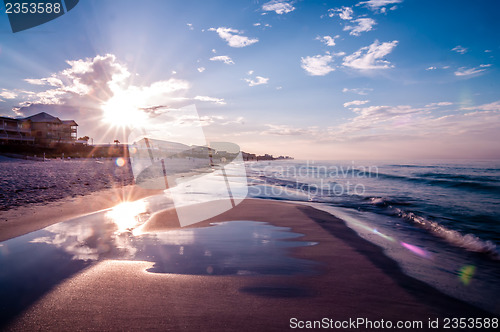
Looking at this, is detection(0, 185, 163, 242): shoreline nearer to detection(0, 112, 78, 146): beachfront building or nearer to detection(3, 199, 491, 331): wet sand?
detection(3, 199, 491, 331): wet sand

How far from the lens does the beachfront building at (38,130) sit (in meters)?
53.4

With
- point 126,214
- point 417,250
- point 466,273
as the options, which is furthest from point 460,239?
point 126,214

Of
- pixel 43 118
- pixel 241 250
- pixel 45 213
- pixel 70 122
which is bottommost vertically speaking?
pixel 241 250

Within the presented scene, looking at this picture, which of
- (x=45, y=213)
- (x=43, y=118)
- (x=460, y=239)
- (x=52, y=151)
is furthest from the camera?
(x=43, y=118)

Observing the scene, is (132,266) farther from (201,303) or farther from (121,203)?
(121,203)

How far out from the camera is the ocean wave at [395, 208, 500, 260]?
5.51 m

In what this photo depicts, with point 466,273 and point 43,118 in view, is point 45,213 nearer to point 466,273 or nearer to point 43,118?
point 466,273

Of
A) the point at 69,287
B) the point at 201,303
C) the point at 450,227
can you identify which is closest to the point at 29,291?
the point at 69,287

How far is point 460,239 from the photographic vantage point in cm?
631

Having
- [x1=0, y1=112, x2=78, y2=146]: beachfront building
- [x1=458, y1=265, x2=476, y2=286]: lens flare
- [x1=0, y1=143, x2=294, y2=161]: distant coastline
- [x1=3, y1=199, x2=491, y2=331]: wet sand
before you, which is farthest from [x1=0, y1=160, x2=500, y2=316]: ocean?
[x1=0, y1=112, x2=78, y2=146]: beachfront building

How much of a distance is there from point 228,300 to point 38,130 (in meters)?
81.8

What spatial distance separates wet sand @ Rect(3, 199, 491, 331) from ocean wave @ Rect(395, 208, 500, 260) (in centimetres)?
A: 330

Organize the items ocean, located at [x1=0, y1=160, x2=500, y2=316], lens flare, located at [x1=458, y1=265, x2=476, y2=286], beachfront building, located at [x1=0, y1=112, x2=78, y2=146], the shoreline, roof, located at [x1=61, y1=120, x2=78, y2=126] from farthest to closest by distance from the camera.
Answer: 1. roof, located at [x1=61, y1=120, x2=78, y2=126]
2. beachfront building, located at [x1=0, y1=112, x2=78, y2=146]
3. the shoreline
4. lens flare, located at [x1=458, y1=265, x2=476, y2=286]
5. ocean, located at [x1=0, y1=160, x2=500, y2=316]

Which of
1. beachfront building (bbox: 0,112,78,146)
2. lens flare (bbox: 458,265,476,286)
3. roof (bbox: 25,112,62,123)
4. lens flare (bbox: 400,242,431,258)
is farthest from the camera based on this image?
roof (bbox: 25,112,62,123)
